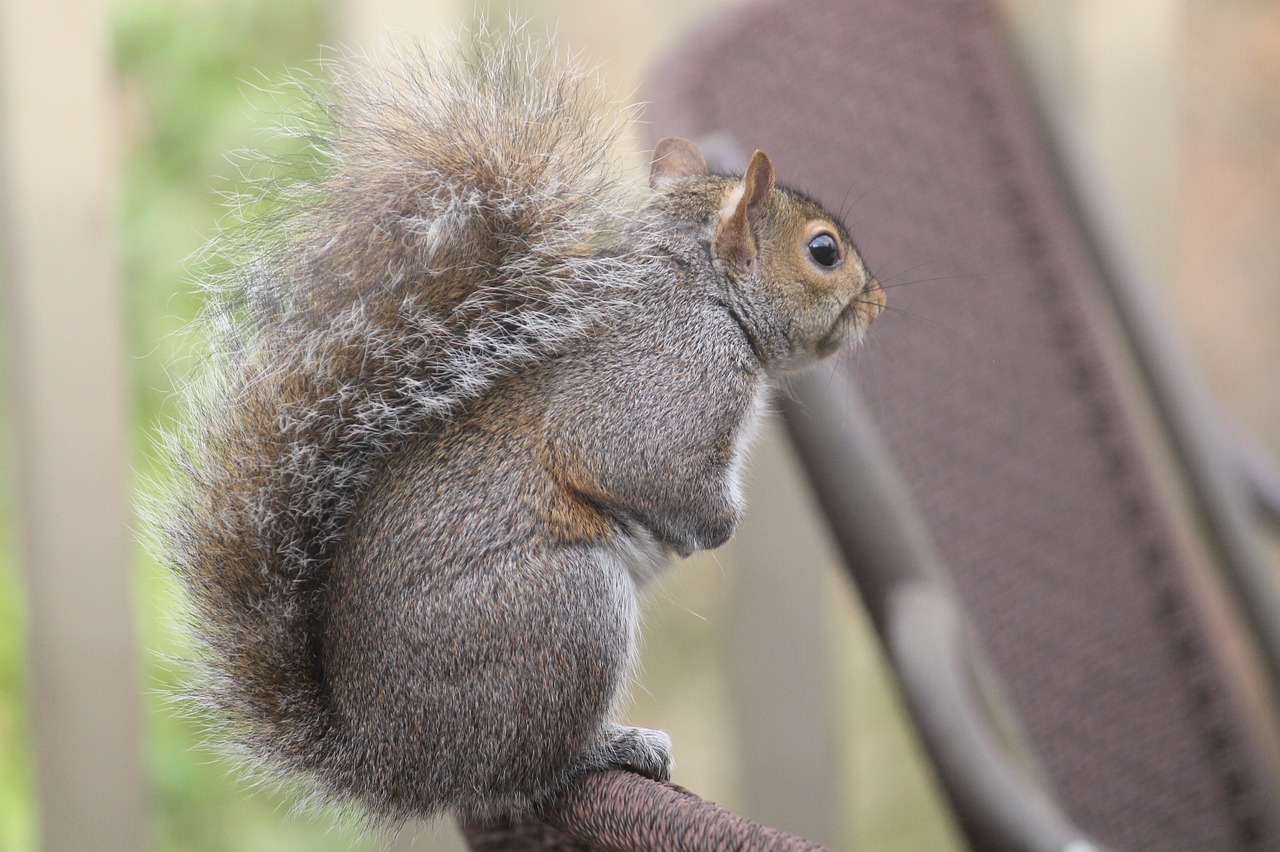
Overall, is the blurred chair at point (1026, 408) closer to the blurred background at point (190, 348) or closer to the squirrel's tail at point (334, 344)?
the blurred background at point (190, 348)

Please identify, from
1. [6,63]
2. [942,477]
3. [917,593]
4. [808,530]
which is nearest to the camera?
[917,593]

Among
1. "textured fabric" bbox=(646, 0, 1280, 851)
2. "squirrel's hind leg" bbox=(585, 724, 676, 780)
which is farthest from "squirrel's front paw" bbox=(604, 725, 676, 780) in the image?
"textured fabric" bbox=(646, 0, 1280, 851)

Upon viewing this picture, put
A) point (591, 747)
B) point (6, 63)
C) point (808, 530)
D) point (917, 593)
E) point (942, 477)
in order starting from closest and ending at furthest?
point (591, 747) → point (917, 593) → point (942, 477) → point (6, 63) → point (808, 530)

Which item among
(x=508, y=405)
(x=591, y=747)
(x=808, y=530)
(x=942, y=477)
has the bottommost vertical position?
(x=808, y=530)

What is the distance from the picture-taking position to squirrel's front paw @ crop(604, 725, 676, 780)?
0.60 m

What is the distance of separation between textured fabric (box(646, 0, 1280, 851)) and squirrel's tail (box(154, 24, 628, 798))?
31cm

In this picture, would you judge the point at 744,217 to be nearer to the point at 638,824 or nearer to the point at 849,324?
the point at 849,324

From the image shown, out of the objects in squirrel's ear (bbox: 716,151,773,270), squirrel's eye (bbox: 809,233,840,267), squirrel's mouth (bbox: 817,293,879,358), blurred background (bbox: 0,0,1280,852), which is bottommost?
blurred background (bbox: 0,0,1280,852)

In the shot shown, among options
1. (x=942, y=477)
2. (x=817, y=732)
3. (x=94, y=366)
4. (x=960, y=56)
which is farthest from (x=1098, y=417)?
(x=94, y=366)

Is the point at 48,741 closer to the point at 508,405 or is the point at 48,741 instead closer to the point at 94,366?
the point at 94,366

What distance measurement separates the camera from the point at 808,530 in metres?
1.59

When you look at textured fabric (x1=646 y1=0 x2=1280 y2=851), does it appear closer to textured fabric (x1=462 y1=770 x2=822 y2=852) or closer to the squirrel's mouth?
the squirrel's mouth

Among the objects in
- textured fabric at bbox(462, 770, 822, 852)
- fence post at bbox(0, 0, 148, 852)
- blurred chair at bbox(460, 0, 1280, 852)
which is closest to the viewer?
textured fabric at bbox(462, 770, 822, 852)

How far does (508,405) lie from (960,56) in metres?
0.78
